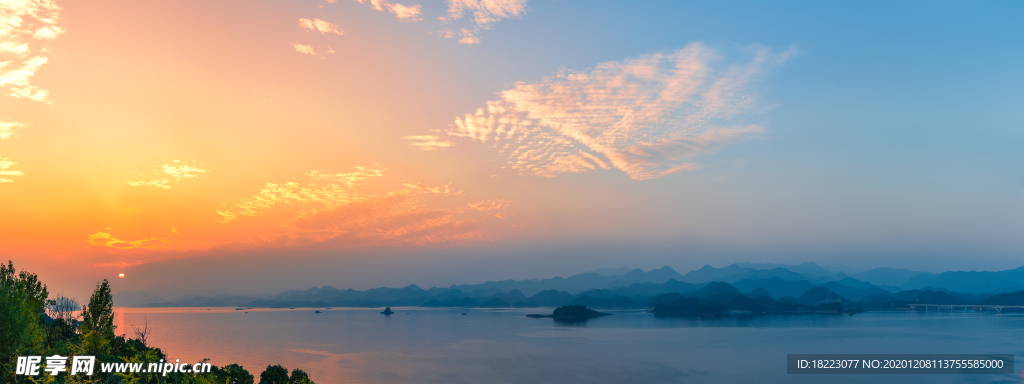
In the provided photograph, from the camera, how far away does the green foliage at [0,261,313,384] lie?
26092mm

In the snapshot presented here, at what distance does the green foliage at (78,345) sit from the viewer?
26.1 m

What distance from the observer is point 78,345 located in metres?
39.3

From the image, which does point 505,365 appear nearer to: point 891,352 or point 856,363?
point 856,363

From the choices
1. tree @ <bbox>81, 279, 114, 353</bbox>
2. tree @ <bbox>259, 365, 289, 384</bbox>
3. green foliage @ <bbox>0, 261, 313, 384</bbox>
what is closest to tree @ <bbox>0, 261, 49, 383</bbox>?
green foliage @ <bbox>0, 261, 313, 384</bbox>

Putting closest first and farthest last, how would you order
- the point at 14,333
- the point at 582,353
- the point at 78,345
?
the point at 14,333 → the point at 78,345 → the point at 582,353

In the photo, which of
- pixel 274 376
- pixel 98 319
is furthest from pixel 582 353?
pixel 98 319

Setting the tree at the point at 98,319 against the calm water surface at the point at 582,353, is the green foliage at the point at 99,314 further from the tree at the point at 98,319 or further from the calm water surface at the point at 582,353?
the calm water surface at the point at 582,353

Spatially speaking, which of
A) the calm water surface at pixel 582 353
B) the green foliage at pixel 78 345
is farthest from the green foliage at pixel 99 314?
the calm water surface at pixel 582 353

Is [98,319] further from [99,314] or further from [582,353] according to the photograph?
[582,353]

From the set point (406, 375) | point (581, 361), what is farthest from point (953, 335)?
point (406, 375)

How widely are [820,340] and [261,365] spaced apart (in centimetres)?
12796

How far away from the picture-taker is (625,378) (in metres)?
72.6

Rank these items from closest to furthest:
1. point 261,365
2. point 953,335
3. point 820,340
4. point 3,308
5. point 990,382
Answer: point 3,308
point 990,382
point 261,365
point 820,340
point 953,335

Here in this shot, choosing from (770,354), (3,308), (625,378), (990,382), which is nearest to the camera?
(3,308)
